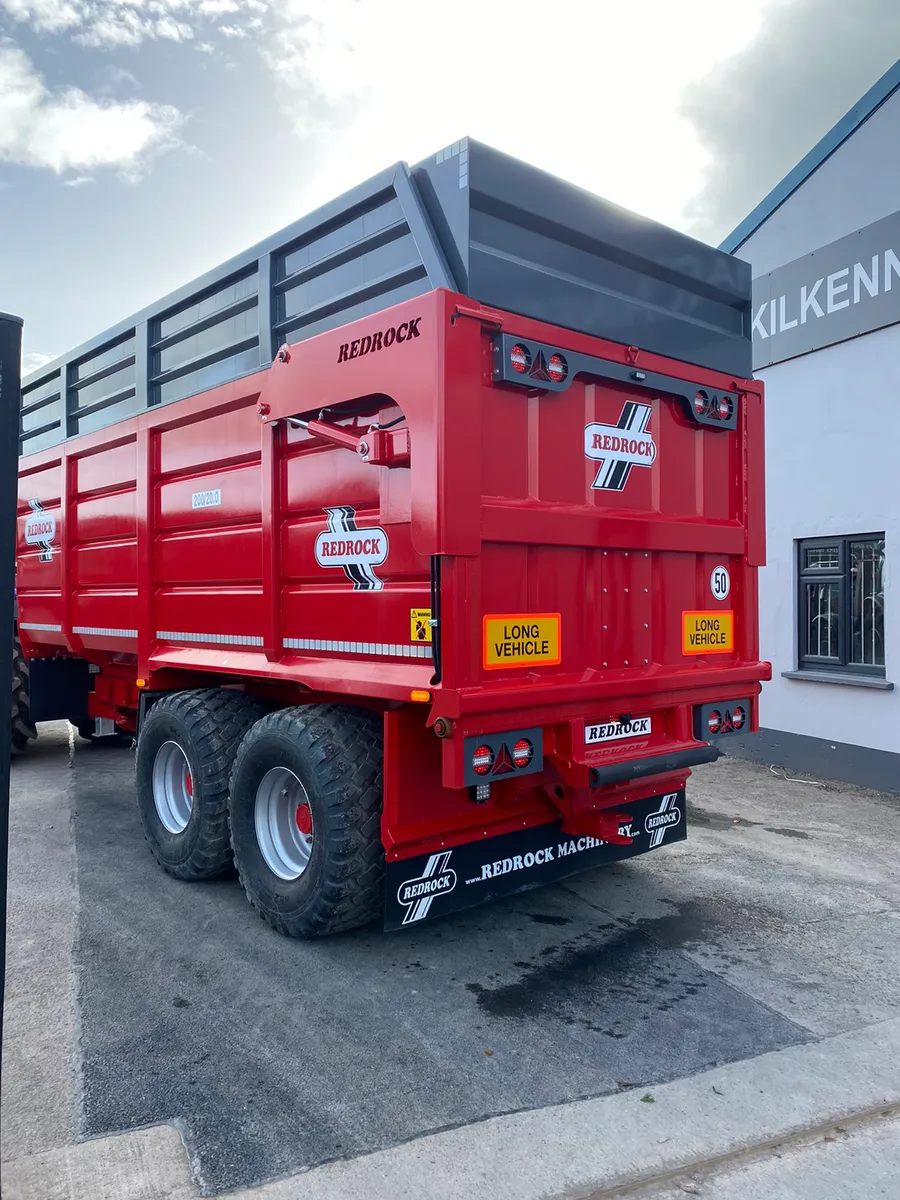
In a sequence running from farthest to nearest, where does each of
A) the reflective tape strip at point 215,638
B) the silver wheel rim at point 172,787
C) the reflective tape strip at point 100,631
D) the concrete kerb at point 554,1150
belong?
the reflective tape strip at point 100,631 → the silver wheel rim at point 172,787 → the reflective tape strip at point 215,638 → the concrete kerb at point 554,1150

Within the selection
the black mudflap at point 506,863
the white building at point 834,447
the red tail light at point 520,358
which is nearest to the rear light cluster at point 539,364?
the red tail light at point 520,358

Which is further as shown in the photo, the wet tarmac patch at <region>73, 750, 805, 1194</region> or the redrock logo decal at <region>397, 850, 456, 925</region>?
the redrock logo decal at <region>397, 850, 456, 925</region>

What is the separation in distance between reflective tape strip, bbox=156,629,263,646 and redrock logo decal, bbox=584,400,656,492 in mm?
2015

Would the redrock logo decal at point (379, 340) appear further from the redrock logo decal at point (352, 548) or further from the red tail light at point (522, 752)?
the red tail light at point (522, 752)

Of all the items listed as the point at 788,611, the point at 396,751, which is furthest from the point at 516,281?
the point at 788,611

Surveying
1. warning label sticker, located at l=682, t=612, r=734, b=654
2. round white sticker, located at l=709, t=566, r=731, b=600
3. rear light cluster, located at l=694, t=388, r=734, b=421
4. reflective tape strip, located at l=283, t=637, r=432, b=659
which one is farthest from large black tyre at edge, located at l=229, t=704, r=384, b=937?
rear light cluster, located at l=694, t=388, r=734, b=421

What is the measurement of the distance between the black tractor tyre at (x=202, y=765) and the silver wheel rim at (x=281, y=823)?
0.41 m

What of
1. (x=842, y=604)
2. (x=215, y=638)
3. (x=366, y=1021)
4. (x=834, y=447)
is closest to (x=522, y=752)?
(x=366, y=1021)

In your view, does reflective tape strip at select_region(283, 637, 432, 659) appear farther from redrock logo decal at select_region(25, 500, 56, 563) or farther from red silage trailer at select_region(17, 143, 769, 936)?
redrock logo decal at select_region(25, 500, 56, 563)

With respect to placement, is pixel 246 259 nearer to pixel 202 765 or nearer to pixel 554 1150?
pixel 202 765

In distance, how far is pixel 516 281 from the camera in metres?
3.88

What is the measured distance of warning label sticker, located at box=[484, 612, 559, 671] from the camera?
3727 mm

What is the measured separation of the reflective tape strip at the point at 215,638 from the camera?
4.87 meters

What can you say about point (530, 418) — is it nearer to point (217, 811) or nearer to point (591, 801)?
point (591, 801)
